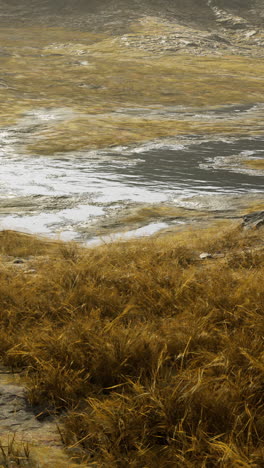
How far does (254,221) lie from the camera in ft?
23.9

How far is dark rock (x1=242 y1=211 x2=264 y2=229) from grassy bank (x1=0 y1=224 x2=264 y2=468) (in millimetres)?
1921

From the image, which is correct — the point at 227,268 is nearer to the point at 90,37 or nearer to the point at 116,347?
the point at 116,347

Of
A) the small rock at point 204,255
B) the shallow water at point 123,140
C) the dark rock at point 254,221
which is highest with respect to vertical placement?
the small rock at point 204,255

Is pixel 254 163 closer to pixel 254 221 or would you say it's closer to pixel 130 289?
pixel 254 221

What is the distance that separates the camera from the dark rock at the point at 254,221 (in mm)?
7079

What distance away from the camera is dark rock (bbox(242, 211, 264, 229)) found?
7.08 metres

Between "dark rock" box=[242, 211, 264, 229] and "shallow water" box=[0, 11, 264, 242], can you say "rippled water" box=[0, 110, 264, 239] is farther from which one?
"dark rock" box=[242, 211, 264, 229]

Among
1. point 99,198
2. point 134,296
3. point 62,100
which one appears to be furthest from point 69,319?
point 62,100

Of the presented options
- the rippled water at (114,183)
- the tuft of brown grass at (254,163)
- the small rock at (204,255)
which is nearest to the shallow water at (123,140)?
the rippled water at (114,183)

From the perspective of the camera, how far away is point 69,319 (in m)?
3.82

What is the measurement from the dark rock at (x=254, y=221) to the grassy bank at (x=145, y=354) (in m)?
1.92

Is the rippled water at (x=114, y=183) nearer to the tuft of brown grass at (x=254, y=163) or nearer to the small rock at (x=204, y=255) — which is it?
the tuft of brown grass at (x=254, y=163)

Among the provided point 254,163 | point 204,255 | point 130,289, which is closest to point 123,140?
point 254,163

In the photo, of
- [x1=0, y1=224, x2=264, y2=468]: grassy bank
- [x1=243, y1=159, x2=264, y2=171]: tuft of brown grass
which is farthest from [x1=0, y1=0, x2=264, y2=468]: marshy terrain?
[x1=243, y1=159, x2=264, y2=171]: tuft of brown grass
